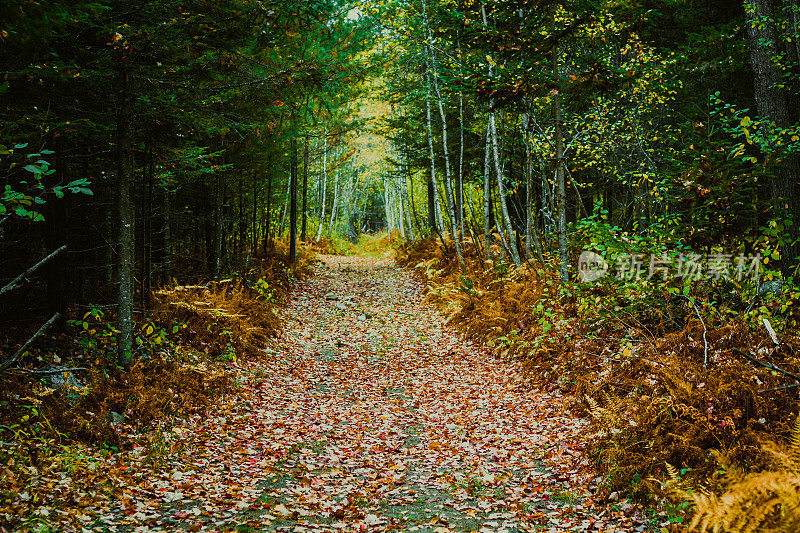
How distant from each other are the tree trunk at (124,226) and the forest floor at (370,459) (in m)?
1.39

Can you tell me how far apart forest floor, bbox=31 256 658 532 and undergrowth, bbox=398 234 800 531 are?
41cm

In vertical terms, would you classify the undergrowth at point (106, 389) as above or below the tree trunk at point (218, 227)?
below

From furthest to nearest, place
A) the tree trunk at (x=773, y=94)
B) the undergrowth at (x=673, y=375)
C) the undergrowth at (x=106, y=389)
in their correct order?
1. the tree trunk at (x=773, y=94)
2. the undergrowth at (x=106, y=389)
3. the undergrowth at (x=673, y=375)

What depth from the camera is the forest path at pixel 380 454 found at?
441cm

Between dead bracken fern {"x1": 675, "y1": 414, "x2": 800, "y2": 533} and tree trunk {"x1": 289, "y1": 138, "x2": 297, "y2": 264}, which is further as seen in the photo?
tree trunk {"x1": 289, "y1": 138, "x2": 297, "y2": 264}

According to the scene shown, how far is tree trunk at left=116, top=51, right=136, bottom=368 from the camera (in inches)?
248

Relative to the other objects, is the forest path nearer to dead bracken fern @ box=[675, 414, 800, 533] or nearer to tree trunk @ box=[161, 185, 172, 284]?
dead bracken fern @ box=[675, 414, 800, 533]

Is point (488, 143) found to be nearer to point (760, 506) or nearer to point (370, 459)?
point (370, 459)

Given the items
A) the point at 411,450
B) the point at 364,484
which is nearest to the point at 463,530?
the point at 364,484

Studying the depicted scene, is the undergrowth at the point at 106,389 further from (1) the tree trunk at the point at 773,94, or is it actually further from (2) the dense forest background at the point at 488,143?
(1) the tree trunk at the point at 773,94

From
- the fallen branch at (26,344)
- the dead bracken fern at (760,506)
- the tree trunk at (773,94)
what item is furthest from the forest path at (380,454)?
the tree trunk at (773,94)

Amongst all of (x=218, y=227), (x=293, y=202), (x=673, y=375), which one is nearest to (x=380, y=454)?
(x=673, y=375)

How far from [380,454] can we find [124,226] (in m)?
4.61

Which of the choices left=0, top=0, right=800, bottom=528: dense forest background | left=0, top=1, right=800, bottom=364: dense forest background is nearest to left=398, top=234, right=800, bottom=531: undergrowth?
left=0, top=0, right=800, bottom=528: dense forest background
